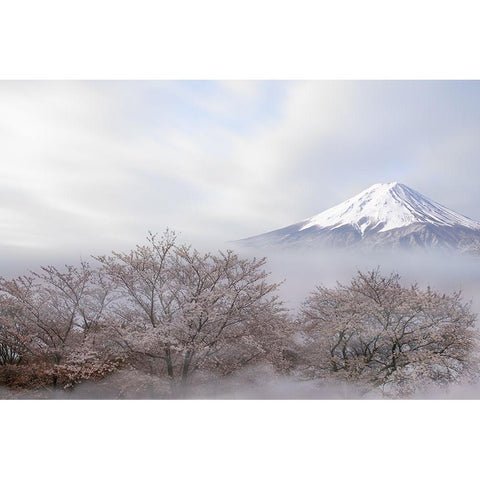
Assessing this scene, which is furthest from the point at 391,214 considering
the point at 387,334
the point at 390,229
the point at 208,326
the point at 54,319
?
the point at 54,319

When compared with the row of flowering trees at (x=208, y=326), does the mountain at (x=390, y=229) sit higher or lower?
higher

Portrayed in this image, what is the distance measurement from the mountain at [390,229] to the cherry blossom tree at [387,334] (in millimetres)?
399

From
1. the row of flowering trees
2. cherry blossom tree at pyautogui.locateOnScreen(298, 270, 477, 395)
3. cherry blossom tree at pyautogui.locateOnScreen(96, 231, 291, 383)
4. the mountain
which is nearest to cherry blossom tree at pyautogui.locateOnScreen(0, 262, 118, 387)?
the row of flowering trees

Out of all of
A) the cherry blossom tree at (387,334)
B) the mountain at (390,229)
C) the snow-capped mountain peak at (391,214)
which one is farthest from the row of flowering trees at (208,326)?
the snow-capped mountain peak at (391,214)

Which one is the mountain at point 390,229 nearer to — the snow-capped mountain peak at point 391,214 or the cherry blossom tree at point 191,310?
the snow-capped mountain peak at point 391,214

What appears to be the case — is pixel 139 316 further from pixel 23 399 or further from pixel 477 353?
pixel 477 353

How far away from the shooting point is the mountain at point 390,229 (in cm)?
400

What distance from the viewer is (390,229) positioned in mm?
4043

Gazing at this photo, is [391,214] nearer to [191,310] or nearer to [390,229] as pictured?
[390,229]

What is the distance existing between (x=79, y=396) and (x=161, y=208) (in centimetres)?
205

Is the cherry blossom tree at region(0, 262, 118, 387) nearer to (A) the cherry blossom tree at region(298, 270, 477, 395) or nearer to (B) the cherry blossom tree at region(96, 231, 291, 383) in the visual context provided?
(B) the cherry blossom tree at region(96, 231, 291, 383)

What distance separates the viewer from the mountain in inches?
158
